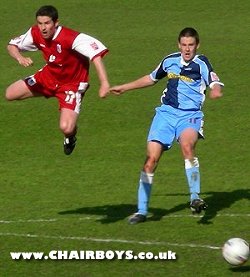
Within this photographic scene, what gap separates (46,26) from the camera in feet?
47.8

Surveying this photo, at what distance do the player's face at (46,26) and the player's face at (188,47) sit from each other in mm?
1724

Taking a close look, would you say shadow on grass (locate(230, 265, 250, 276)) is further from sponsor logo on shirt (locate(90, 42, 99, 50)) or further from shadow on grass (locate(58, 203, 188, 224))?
sponsor logo on shirt (locate(90, 42, 99, 50))

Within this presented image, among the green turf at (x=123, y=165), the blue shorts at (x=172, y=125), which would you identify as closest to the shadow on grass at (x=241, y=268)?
the green turf at (x=123, y=165)

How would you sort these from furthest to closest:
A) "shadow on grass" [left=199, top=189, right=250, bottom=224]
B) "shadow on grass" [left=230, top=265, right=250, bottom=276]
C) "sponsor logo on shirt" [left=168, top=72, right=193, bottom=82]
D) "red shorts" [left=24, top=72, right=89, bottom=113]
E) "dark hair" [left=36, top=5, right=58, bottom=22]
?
"red shorts" [left=24, top=72, right=89, bottom=113] → "shadow on grass" [left=199, top=189, right=250, bottom=224] → "dark hair" [left=36, top=5, right=58, bottom=22] → "sponsor logo on shirt" [left=168, top=72, right=193, bottom=82] → "shadow on grass" [left=230, top=265, right=250, bottom=276]

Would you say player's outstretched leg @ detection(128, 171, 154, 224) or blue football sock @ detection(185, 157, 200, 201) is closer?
blue football sock @ detection(185, 157, 200, 201)

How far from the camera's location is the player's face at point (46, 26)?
1456 centimetres

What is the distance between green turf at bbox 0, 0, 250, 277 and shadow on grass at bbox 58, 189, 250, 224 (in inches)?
0.6

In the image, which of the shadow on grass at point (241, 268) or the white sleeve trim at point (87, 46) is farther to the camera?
the white sleeve trim at point (87, 46)

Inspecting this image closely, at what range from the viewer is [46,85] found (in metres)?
15.6

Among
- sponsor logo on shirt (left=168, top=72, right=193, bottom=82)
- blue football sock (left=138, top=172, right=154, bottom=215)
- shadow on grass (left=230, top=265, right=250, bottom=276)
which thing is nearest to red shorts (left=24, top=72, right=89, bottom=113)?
sponsor logo on shirt (left=168, top=72, right=193, bottom=82)

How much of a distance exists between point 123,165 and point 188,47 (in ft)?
13.4

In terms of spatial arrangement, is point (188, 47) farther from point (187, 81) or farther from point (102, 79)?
point (102, 79)

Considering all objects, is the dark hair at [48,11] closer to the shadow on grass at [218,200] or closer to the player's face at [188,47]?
the player's face at [188,47]

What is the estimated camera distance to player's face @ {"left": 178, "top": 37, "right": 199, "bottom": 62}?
1405cm
